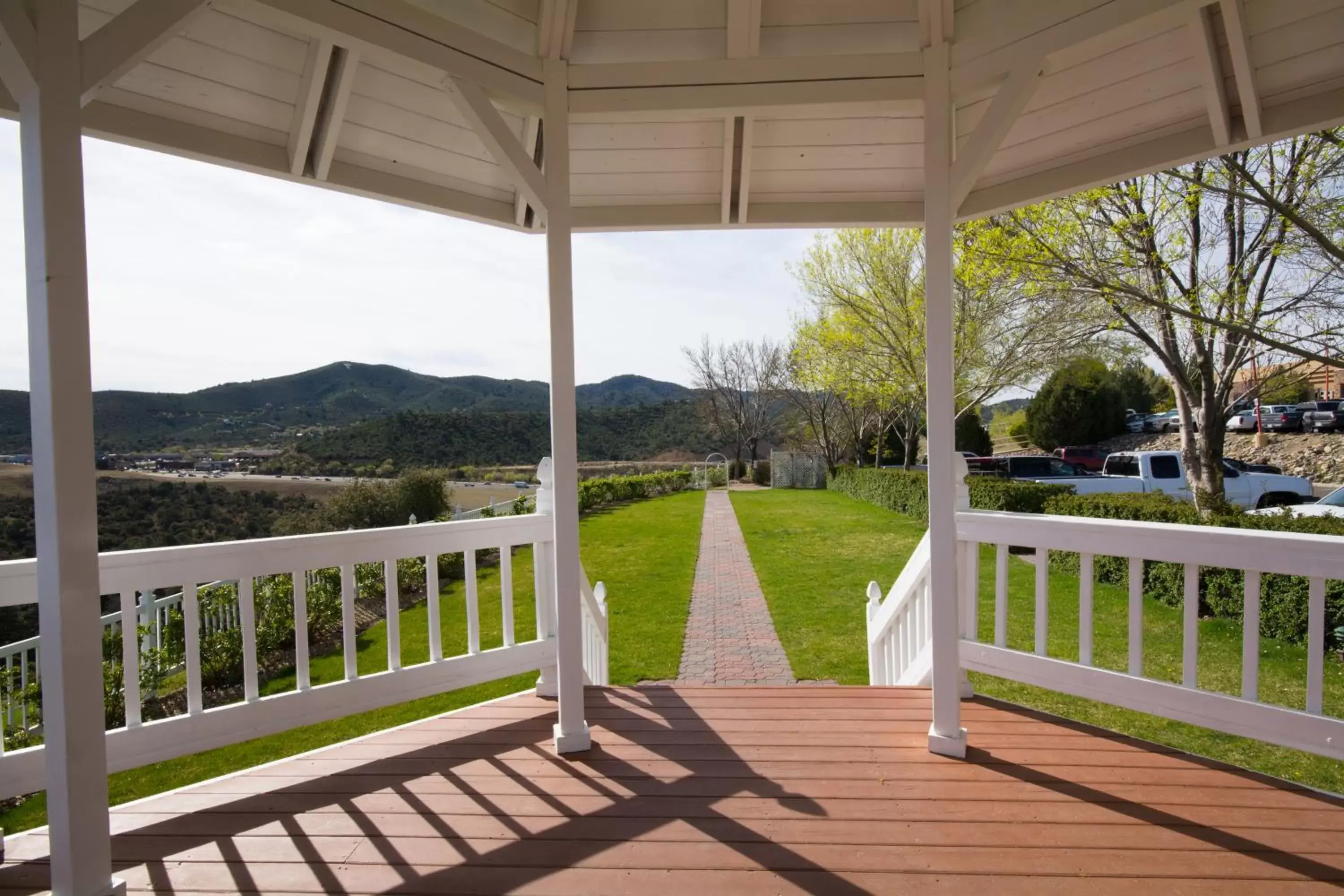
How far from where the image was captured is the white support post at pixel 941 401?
265 centimetres

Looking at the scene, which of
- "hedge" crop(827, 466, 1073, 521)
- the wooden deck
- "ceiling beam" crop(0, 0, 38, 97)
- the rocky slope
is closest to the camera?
"ceiling beam" crop(0, 0, 38, 97)

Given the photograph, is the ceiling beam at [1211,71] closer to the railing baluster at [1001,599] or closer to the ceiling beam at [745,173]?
the ceiling beam at [745,173]

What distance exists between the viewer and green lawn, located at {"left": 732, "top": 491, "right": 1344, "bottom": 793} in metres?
4.57

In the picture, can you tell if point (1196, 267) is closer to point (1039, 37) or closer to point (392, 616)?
point (1039, 37)

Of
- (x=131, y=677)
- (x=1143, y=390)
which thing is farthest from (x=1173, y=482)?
(x=1143, y=390)

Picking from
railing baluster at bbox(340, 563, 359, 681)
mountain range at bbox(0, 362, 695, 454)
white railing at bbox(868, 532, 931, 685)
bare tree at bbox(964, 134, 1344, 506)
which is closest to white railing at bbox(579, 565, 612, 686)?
railing baluster at bbox(340, 563, 359, 681)

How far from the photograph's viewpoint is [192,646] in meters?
2.49

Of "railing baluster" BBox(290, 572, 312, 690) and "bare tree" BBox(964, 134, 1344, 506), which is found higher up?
"bare tree" BBox(964, 134, 1344, 506)

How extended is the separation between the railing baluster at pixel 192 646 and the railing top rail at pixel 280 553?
0.07 metres

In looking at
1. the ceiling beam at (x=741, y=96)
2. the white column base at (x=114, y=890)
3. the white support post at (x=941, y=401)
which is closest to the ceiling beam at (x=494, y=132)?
the ceiling beam at (x=741, y=96)

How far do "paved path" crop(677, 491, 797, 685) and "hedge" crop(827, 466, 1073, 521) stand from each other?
2.19 meters

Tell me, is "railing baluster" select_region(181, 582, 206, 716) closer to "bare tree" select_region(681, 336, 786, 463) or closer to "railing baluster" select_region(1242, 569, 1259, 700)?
"railing baluster" select_region(1242, 569, 1259, 700)

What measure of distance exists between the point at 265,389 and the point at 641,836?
11225 millimetres

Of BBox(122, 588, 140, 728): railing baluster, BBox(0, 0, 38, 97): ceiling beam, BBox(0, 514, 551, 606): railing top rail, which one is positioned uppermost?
BBox(0, 0, 38, 97): ceiling beam
